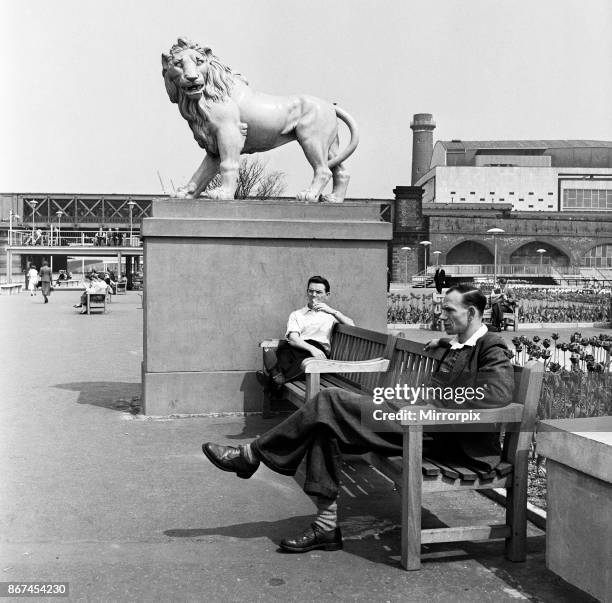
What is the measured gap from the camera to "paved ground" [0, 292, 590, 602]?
364cm

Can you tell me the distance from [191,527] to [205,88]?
469 cm

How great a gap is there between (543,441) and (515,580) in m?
0.71

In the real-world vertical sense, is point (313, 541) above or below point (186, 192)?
below

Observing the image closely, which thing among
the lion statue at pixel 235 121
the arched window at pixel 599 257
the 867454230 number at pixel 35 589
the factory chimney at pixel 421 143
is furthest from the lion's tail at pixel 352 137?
the factory chimney at pixel 421 143

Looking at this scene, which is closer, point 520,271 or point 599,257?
point 520,271

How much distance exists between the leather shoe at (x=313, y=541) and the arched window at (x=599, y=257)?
83.5m

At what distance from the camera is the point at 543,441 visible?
3574 mm

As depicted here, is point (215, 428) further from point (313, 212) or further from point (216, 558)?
point (216, 558)

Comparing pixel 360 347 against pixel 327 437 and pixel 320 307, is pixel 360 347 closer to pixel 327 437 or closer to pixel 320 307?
pixel 320 307

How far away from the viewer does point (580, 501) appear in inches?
132

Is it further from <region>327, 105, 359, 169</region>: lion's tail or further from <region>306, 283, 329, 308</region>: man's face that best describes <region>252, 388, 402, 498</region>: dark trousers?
<region>327, 105, 359, 169</region>: lion's tail

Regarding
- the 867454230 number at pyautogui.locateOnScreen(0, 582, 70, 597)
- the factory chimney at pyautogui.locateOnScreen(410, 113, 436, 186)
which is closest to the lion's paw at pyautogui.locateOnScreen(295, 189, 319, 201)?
the 867454230 number at pyautogui.locateOnScreen(0, 582, 70, 597)

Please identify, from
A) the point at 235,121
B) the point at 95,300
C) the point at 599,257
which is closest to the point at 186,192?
the point at 235,121

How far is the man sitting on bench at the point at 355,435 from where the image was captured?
3934 mm
